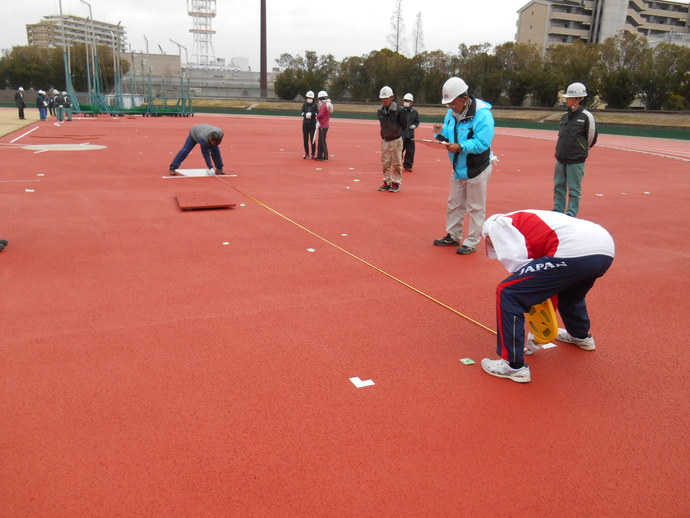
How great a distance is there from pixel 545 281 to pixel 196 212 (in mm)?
6309

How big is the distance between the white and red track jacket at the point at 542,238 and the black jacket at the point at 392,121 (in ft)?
23.8

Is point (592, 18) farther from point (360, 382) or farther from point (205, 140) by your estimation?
point (360, 382)

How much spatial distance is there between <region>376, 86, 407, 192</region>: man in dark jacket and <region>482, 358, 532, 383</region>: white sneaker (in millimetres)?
7451

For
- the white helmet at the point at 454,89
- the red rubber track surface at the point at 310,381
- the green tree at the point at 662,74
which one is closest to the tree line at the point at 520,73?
the green tree at the point at 662,74

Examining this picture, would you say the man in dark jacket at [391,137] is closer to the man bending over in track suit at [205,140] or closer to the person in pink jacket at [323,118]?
the man bending over in track suit at [205,140]

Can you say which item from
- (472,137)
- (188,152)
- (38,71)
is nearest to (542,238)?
(472,137)

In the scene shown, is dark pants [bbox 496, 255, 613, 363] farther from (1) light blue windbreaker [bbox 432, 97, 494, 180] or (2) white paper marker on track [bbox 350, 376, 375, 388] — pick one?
(1) light blue windbreaker [bbox 432, 97, 494, 180]

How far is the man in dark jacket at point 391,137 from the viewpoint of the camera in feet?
34.6

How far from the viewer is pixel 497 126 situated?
41.1 metres

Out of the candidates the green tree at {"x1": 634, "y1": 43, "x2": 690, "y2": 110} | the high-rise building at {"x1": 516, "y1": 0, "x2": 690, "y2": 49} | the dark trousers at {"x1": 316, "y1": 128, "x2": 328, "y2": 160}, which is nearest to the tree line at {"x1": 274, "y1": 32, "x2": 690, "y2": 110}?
the green tree at {"x1": 634, "y1": 43, "x2": 690, "y2": 110}

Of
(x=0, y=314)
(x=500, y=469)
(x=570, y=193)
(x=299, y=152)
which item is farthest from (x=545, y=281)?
(x=299, y=152)

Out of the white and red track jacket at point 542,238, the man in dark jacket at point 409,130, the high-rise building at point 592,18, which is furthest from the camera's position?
the high-rise building at point 592,18

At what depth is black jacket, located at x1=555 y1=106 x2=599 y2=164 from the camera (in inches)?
313

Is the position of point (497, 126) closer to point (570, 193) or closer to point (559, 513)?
point (570, 193)
